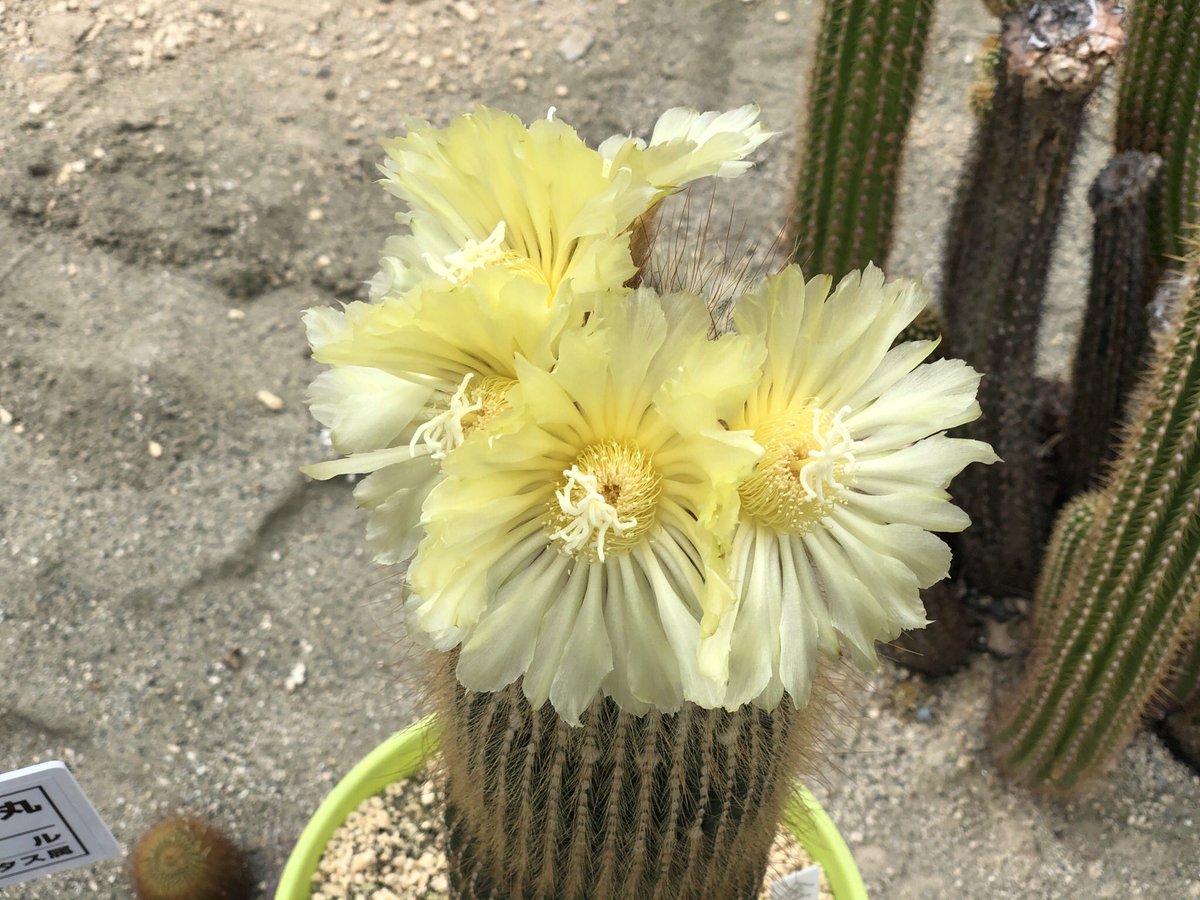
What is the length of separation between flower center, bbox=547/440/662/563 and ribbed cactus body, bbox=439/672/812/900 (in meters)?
0.20

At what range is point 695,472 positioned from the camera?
1.98 ft

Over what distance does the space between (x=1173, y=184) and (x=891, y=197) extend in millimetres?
429

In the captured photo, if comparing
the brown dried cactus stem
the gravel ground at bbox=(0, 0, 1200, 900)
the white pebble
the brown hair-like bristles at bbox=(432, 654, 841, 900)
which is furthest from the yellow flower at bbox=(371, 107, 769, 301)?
the white pebble

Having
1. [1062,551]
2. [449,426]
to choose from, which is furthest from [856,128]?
[449,426]

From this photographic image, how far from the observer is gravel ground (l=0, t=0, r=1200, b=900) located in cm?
167

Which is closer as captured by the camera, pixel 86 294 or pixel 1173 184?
pixel 1173 184

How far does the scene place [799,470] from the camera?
621 mm

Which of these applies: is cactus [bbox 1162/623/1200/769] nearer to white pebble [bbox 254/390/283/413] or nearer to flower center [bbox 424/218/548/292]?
flower center [bbox 424/218/548/292]

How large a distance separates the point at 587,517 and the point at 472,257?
0.17 m

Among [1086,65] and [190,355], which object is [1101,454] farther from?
[190,355]

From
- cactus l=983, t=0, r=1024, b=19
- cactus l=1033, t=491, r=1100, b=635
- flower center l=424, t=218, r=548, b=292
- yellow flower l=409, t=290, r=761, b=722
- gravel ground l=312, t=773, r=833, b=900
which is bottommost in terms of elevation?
→ gravel ground l=312, t=773, r=833, b=900

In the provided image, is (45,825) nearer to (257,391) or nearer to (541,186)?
(541,186)

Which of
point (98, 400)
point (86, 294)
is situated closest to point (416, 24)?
point (86, 294)

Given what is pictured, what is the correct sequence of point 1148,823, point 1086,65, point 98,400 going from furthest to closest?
point 98,400
point 1148,823
point 1086,65
